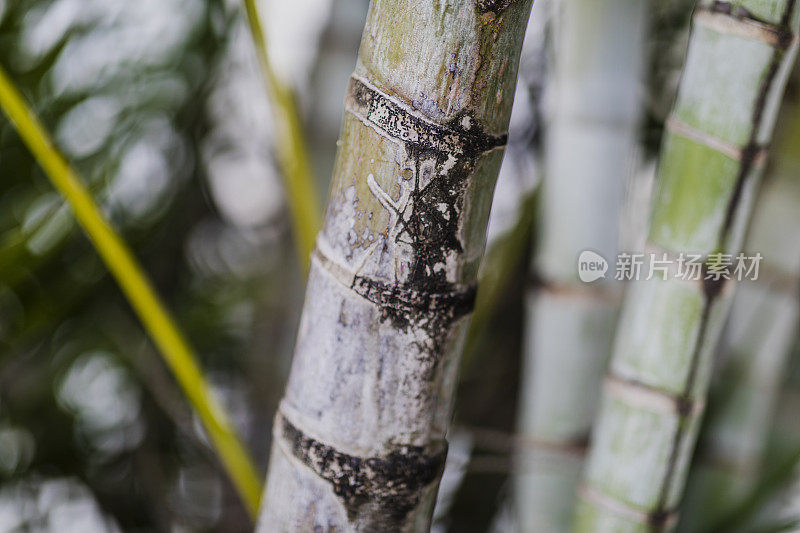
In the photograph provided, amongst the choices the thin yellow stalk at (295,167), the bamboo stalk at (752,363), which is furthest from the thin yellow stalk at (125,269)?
the bamboo stalk at (752,363)

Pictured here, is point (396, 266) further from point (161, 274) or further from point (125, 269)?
point (161, 274)

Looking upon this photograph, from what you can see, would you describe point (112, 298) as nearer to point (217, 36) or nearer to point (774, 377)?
point (217, 36)

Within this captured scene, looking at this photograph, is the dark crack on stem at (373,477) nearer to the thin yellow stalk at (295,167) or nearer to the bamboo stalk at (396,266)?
the bamboo stalk at (396,266)

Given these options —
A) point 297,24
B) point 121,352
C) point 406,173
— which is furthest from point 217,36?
point 406,173

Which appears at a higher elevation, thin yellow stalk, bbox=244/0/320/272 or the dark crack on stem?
thin yellow stalk, bbox=244/0/320/272

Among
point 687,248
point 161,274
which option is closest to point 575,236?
point 687,248

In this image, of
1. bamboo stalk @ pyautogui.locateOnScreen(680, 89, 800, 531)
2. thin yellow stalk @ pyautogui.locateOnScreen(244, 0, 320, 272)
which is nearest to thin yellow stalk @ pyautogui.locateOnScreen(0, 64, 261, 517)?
thin yellow stalk @ pyautogui.locateOnScreen(244, 0, 320, 272)

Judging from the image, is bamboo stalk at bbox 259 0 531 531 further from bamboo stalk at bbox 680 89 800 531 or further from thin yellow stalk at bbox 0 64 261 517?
bamboo stalk at bbox 680 89 800 531
